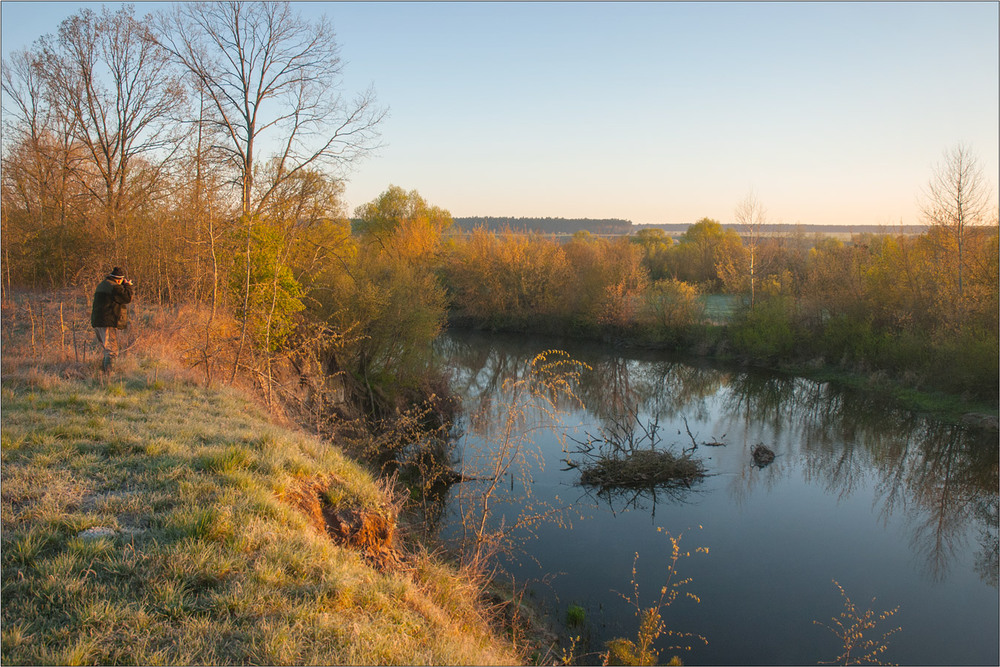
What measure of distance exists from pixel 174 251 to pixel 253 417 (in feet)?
29.3

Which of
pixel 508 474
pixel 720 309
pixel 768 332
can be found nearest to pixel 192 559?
pixel 508 474

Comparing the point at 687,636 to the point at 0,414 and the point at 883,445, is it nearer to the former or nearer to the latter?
the point at 0,414

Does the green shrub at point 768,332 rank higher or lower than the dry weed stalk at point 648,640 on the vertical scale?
higher

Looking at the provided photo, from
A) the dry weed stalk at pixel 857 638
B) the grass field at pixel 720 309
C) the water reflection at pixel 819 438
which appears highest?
the grass field at pixel 720 309

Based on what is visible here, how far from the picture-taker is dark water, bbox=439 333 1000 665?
7484mm

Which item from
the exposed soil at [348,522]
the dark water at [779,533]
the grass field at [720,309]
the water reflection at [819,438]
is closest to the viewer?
the exposed soil at [348,522]

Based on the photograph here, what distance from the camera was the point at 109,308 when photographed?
886 centimetres

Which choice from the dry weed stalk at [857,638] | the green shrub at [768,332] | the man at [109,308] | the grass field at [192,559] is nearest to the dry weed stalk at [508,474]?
the grass field at [192,559]

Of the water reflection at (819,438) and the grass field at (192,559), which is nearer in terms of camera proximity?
the grass field at (192,559)

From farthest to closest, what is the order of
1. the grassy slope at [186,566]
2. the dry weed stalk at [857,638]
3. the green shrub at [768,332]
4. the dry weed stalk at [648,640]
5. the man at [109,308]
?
1. the green shrub at [768,332]
2. the man at [109,308]
3. the dry weed stalk at [857,638]
4. the dry weed stalk at [648,640]
5. the grassy slope at [186,566]

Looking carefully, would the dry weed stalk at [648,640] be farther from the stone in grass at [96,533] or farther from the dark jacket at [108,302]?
the dark jacket at [108,302]

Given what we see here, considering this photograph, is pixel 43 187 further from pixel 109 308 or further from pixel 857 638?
pixel 857 638

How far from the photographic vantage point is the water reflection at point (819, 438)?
11031mm

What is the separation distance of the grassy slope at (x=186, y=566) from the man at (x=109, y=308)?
2362 mm
